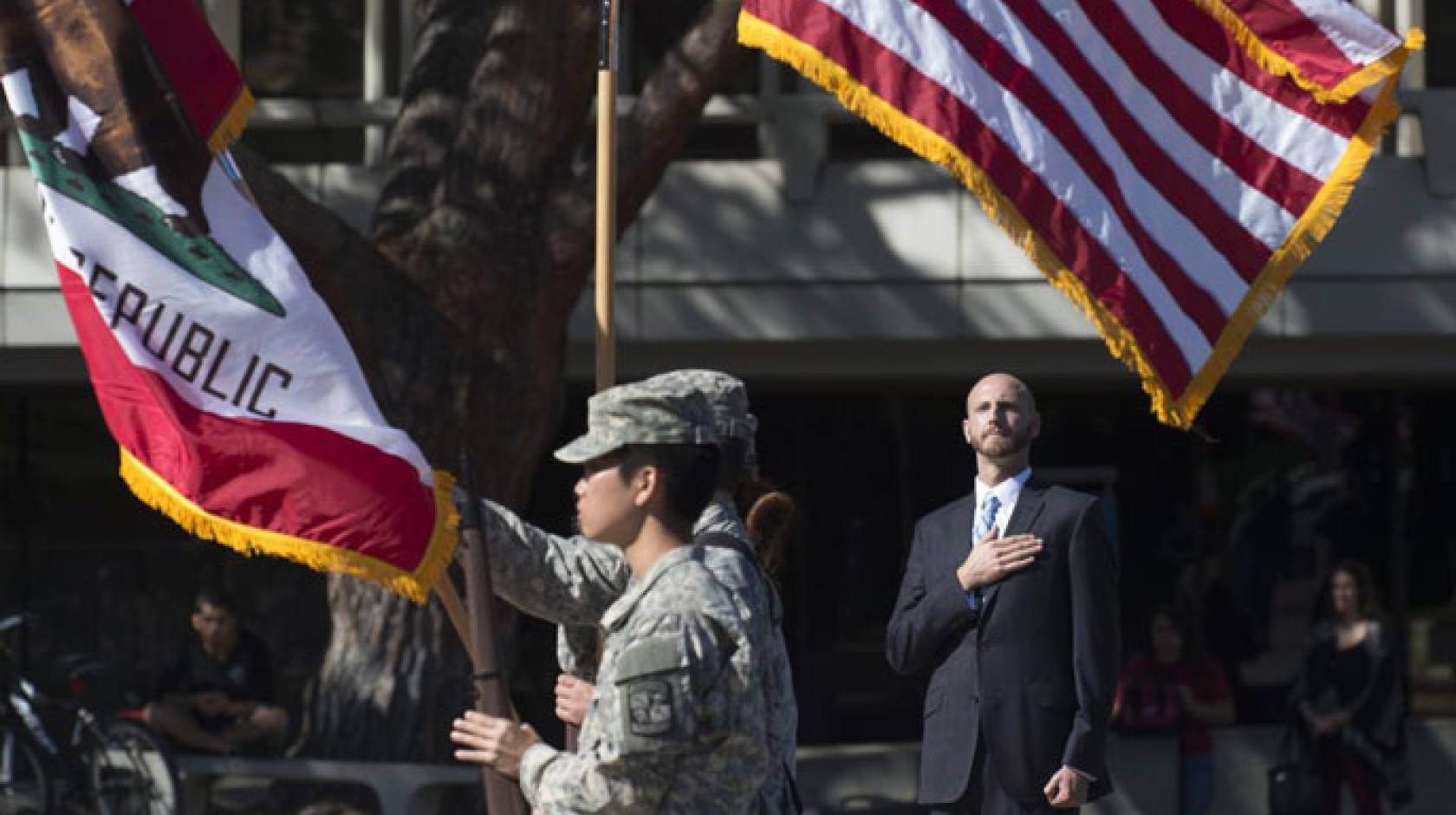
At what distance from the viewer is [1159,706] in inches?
512

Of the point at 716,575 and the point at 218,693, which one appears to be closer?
the point at 716,575

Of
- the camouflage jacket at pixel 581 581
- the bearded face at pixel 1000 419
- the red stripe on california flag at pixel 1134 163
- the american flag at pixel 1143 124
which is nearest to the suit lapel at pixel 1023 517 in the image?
the bearded face at pixel 1000 419

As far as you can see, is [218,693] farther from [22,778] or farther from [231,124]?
[231,124]

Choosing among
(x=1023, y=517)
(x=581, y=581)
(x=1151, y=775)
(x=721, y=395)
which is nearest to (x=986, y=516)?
(x=1023, y=517)

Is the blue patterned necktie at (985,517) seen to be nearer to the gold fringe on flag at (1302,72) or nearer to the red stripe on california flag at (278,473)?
the gold fringe on flag at (1302,72)

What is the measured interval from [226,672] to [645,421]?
31.6ft

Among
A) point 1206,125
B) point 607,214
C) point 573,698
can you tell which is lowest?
point 573,698

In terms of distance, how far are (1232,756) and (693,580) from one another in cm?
965

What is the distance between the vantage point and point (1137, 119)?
7.57 metres

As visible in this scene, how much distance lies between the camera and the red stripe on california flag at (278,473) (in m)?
5.89

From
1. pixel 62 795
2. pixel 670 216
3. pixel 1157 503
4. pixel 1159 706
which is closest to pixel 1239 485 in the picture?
pixel 1157 503

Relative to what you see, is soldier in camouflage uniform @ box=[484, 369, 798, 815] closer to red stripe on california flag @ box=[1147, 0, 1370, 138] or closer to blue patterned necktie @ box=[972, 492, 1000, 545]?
blue patterned necktie @ box=[972, 492, 1000, 545]

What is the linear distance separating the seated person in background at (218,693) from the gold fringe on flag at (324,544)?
7.54 meters

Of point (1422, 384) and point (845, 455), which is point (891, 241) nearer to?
point (845, 455)
